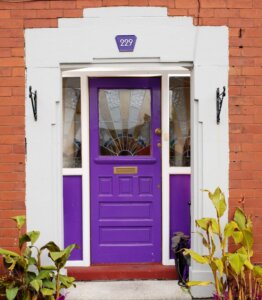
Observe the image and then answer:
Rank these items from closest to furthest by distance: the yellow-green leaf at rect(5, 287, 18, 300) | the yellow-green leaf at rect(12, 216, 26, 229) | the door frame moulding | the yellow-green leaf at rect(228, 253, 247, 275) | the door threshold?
the yellow-green leaf at rect(228, 253, 247, 275), the yellow-green leaf at rect(5, 287, 18, 300), the yellow-green leaf at rect(12, 216, 26, 229), the door threshold, the door frame moulding

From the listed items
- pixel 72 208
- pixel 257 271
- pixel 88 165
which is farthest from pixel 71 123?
pixel 257 271

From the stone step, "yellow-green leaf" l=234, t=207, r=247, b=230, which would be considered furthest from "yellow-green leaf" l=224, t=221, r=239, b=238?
the stone step

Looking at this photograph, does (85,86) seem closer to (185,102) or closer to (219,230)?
(185,102)

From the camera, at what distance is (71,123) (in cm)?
496

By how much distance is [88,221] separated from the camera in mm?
4926

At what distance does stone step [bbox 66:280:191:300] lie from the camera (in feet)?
14.1

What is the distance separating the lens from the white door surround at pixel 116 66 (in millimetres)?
4191

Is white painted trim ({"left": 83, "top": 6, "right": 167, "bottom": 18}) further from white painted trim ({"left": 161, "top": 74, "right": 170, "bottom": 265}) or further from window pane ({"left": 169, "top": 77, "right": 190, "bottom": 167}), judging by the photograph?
window pane ({"left": 169, "top": 77, "right": 190, "bottom": 167})

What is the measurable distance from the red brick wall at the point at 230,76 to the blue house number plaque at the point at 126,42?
1.08 ft

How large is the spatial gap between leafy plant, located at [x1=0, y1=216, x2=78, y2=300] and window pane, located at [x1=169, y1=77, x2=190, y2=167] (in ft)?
5.67

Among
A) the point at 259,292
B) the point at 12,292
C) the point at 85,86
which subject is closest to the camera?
the point at 12,292

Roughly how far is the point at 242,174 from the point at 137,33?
174 cm

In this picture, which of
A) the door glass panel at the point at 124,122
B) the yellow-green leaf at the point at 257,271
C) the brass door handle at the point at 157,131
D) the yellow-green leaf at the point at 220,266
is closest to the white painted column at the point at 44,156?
the door glass panel at the point at 124,122

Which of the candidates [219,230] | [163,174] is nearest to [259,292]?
[219,230]
